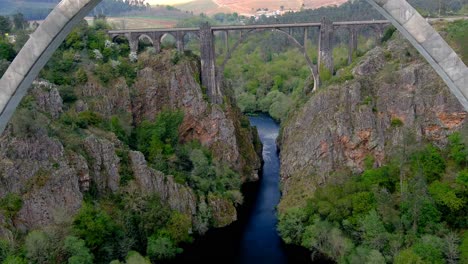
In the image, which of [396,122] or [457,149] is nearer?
[457,149]

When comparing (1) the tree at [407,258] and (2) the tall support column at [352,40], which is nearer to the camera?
(1) the tree at [407,258]

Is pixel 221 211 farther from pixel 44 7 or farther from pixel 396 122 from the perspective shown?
pixel 44 7

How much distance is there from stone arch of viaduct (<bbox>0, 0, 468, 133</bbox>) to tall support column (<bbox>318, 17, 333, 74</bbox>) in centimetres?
3536

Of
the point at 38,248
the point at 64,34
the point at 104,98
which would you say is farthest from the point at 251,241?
the point at 64,34

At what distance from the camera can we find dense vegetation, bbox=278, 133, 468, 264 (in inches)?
829

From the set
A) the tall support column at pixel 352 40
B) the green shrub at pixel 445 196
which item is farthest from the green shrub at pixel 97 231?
the tall support column at pixel 352 40

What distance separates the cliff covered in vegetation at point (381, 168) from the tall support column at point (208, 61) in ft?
24.6

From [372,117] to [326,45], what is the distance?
11.8 metres

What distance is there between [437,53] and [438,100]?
82.9 feet

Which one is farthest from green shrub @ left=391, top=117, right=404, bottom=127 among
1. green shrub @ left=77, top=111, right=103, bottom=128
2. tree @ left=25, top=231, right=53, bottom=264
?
tree @ left=25, top=231, right=53, bottom=264

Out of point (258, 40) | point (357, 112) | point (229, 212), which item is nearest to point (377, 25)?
point (357, 112)

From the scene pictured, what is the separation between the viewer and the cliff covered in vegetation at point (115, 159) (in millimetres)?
22078

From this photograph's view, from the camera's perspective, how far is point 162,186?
90.6 feet

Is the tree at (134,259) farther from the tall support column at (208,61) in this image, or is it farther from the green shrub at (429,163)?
the tall support column at (208,61)
